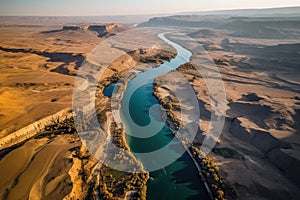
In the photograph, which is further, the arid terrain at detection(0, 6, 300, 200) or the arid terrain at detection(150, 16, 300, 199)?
the arid terrain at detection(150, 16, 300, 199)

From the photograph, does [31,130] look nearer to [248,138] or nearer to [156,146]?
[156,146]

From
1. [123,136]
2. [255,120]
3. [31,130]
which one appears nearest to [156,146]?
[123,136]

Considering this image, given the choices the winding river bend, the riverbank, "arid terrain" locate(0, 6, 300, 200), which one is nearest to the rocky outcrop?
"arid terrain" locate(0, 6, 300, 200)

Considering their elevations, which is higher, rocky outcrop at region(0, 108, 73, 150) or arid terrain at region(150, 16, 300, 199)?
rocky outcrop at region(0, 108, 73, 150)

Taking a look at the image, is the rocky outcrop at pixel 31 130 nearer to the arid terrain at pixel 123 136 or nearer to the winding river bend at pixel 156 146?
the arid terrain at pixel 123 136

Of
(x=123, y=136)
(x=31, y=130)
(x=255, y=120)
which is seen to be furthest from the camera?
(x=255, y=120)

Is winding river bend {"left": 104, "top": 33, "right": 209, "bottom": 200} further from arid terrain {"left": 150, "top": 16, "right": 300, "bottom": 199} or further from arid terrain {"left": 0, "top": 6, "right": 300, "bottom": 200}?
arid terrain {"left": 150, "top": 16, "right": 300, "bottom": 199}

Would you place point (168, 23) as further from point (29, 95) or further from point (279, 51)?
point (29, 95)

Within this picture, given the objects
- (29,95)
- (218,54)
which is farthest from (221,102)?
(218,54)

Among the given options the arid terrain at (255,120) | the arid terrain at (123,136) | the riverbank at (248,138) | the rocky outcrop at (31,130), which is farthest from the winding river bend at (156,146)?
the rocky outcrop at (31,130)

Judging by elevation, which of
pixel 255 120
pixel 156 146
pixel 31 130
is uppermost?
pixel 31 130
